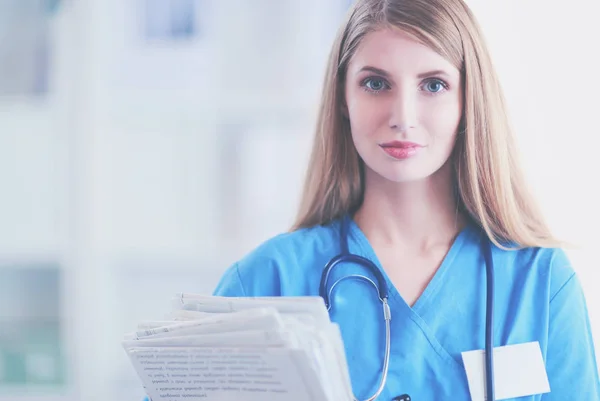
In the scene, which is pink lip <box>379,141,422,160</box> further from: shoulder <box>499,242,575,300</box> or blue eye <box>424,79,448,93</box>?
shoulder <box>499,242,575,300</box>

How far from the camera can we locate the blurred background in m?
1.95

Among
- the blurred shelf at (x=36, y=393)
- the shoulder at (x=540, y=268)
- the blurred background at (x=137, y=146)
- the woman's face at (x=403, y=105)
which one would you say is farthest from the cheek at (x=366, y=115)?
the blurred shelf at (x=36, y=393)

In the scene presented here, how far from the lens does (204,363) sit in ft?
2.67

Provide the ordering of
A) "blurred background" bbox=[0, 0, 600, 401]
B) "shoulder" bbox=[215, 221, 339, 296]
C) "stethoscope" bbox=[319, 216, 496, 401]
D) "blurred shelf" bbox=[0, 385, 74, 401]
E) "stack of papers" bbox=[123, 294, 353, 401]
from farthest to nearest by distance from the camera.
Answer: "blurred shelf" bbox=[0, 385, 74, 401], "blurred background" bbox=[0, 0, 600, 401], "shoulder" bbox=[215, 221, 339, 296], "stethoscope" bbox=[319, 216, 496, 401], "stack of papers" bbox=[123, 294, 353, 401]

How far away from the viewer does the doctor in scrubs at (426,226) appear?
1021mm

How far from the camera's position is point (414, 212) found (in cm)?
114

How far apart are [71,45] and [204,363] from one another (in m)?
1.41

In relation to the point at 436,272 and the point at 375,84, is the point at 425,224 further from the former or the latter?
the point at 375,84

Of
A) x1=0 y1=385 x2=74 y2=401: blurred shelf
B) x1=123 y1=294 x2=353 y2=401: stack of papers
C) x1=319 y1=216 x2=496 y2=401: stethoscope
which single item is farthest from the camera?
x1=0 y1=385 x2=74 y2=401: blurred shelf

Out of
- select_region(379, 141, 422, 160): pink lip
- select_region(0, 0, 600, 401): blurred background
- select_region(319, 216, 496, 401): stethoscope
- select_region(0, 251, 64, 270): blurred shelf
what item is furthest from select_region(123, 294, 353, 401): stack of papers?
select_region(0, 251, 64, 270): blurred shelf

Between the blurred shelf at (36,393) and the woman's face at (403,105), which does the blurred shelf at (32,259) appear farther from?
the woman's face at (403,105)

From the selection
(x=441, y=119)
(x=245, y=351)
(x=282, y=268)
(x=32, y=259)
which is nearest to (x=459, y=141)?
(x=441, y=119)

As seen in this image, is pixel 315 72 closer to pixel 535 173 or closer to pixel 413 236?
pixel 535 173

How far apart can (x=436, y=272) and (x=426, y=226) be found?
0.08 m
